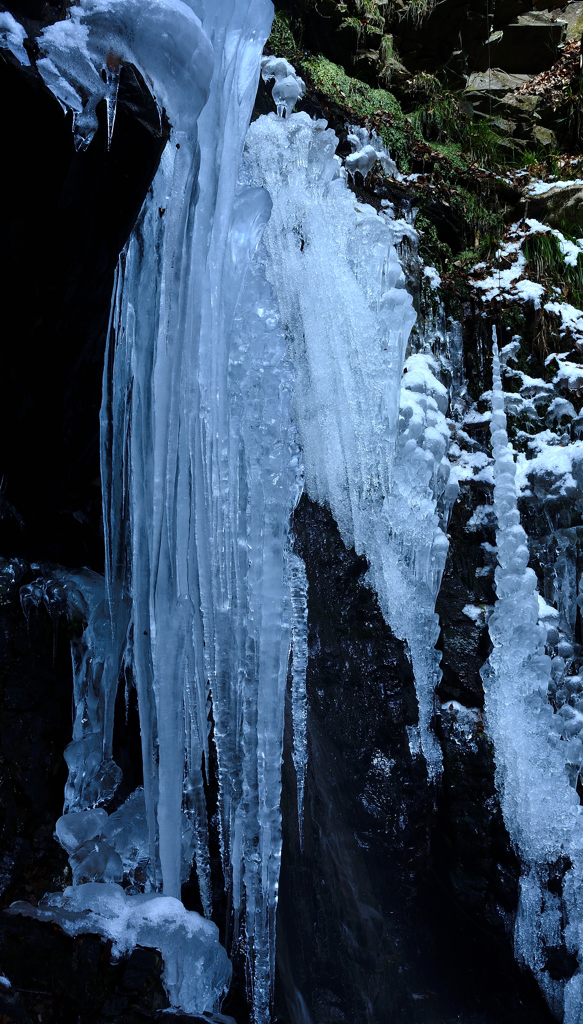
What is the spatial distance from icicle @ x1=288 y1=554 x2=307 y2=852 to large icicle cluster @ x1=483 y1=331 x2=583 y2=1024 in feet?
3.90

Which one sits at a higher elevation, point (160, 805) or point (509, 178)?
point (509, 178)

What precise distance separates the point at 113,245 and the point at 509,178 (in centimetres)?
467

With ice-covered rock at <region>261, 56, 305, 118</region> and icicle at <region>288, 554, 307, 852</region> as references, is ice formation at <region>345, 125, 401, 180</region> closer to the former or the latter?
ice-covered rock at <region>261, 56, 305, 118</region>

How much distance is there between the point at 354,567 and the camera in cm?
429

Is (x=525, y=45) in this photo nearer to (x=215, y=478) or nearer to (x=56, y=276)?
(x=56, y=276)

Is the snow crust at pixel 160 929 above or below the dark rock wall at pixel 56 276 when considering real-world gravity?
below

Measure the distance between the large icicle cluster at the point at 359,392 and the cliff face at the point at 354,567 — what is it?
21cm

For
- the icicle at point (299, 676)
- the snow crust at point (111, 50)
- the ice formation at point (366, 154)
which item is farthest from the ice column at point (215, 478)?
the ice formation at point (366, 154)

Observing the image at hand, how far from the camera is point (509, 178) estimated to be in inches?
246

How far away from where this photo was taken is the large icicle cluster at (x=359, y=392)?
412cm

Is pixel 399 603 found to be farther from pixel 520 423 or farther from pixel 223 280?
pixel 223 280

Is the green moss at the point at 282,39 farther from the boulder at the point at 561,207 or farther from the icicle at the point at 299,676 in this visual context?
the icicle at the point at 299,676

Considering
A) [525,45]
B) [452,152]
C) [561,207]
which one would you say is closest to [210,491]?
[561,207]

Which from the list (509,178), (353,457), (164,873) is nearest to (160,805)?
(164,873)
